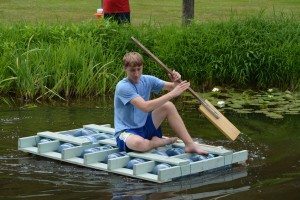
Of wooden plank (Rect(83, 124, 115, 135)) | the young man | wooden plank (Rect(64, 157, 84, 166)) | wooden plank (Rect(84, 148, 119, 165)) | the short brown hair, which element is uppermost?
the short brown hair

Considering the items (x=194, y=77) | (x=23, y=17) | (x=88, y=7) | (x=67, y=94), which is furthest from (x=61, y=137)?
(x=88, y=7)

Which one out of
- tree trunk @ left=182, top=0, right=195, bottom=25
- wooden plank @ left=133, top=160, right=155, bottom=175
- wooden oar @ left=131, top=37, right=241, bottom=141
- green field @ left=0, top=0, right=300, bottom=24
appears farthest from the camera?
green field @ left=0, top=0, right=300, bottom=24

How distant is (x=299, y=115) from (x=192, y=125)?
1482 mm

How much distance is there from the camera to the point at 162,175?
6734mm

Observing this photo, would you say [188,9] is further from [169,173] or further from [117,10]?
[169,173]

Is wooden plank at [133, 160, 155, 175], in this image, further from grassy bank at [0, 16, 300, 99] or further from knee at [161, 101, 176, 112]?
grassy bank at [0, 16, 300, 99]

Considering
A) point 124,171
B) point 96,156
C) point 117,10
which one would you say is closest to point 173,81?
point 96,156

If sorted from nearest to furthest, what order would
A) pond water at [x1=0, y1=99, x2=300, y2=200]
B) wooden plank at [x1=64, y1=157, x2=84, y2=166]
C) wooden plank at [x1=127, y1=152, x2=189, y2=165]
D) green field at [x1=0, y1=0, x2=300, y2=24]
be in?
pond water at [x1=0, y1=99, x2=300, y2=200], wooden plank at [x1=127, y1=152, x2=189, y2=165], wooden plank at [x1=64, y1=157, x2=84, y2=166], green field at [x1=0, y1=0, x2=300, y2=24]

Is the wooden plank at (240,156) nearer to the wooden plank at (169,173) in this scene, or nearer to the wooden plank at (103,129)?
the wooden plank at (169,173)

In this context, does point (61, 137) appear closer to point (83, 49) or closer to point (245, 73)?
point (83, 49)

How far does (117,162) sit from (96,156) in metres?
0.35

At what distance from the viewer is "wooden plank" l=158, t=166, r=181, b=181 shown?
6.72 metres

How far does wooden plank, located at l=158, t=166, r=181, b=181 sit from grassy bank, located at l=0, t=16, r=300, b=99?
14.3 ft

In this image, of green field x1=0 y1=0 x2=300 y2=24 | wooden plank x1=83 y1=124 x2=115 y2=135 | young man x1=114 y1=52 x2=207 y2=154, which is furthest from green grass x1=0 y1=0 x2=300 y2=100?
green field x1=0 y1=0 x2=300 y2=24
